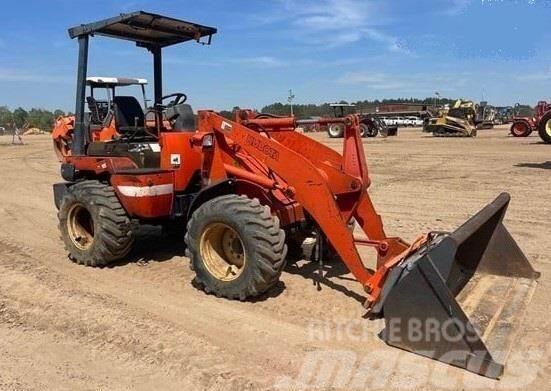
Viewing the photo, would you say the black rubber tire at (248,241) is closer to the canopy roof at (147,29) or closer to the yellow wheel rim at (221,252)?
the yellow wheel rim at (221,252)

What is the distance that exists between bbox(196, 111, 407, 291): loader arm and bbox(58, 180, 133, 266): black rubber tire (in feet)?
3.44

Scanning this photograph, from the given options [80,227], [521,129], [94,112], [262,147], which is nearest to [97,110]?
[94,112]

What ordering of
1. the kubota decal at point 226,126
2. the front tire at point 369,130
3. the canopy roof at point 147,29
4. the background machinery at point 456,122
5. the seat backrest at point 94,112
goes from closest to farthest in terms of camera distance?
the kubota decal at point 226,126 → the canopy roof at point 147,29 → the seat backrest at point 94,112 → the background machinery at point 456,122 → the front tire at point 369,130

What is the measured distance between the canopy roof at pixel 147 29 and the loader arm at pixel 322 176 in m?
1.30

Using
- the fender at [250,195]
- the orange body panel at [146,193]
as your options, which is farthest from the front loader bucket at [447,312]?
the orange body panel at [146,193]

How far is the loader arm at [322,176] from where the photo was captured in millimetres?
4758

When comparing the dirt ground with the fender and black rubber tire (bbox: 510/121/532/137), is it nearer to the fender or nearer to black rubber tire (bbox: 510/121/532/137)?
the fender

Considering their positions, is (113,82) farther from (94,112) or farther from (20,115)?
(20,115)

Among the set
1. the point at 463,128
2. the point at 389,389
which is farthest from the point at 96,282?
the point at 463,128

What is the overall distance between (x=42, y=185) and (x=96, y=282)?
8.74 metres

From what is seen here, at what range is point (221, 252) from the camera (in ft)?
17.3

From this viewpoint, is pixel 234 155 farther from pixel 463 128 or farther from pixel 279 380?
pixel 463 128

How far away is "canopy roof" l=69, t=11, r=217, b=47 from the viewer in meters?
6.03

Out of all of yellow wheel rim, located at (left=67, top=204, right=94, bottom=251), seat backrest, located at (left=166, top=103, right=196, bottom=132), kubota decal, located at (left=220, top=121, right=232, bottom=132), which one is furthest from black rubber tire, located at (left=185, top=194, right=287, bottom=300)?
yellow wheel rim, located at (left=67, top=204, right=94, bottom=251)
